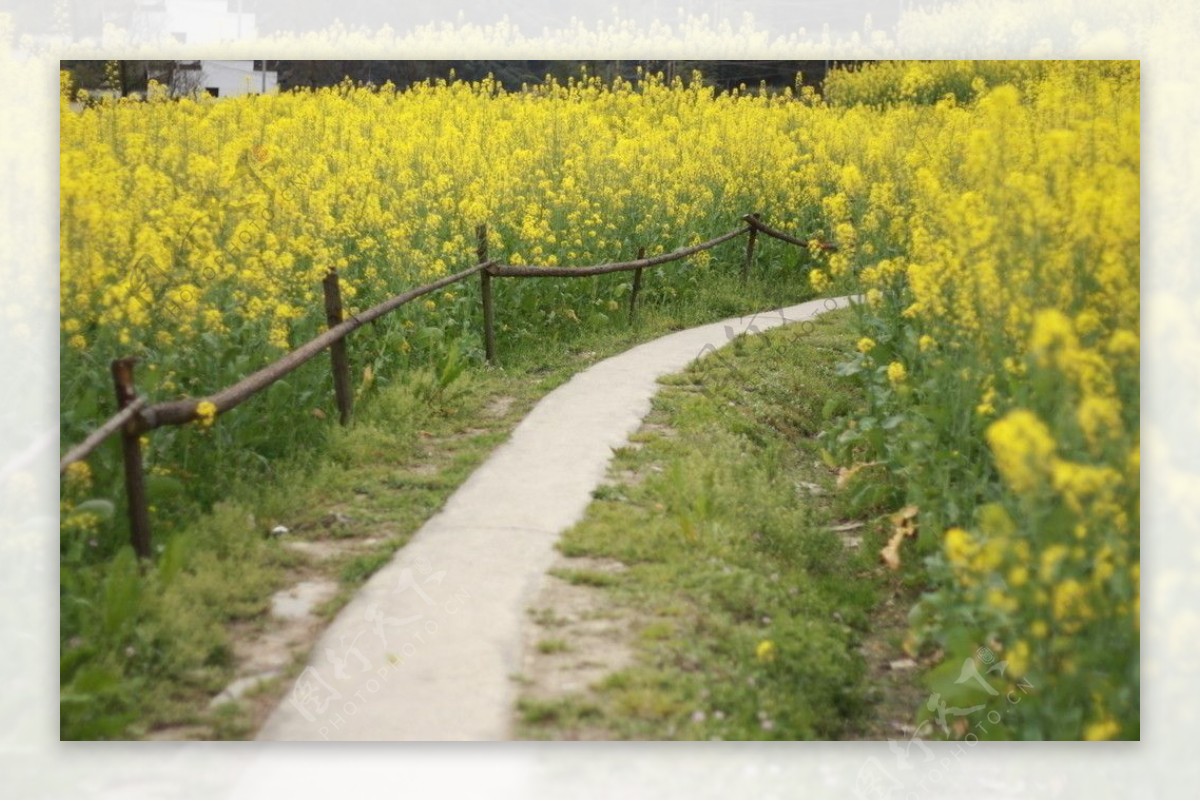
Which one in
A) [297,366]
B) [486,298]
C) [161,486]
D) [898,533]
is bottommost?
[898,533]

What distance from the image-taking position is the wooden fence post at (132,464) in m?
4.37

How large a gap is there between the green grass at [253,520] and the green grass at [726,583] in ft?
1.29

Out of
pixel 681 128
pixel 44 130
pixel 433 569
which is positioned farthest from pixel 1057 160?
pixel 681 128

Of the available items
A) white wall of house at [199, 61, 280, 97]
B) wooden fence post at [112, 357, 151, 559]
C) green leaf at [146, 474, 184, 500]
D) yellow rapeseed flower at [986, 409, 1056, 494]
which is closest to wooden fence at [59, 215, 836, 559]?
wooden fence post at [112, 357, 151, 559]

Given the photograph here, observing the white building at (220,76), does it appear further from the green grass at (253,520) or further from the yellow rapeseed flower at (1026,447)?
the yellow rapeseed flower at (1026,447)

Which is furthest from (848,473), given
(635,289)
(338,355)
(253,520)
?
(635,289)

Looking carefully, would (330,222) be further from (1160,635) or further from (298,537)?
(1160,635)

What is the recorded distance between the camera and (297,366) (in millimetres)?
5512

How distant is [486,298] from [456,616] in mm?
3777

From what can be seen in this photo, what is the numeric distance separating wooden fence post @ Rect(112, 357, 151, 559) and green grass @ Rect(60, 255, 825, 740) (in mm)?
69

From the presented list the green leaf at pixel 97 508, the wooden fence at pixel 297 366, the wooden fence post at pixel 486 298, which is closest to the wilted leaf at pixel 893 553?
the wooden fence at pixel 297 366

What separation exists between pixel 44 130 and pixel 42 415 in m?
1.01

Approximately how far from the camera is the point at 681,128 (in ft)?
34.0

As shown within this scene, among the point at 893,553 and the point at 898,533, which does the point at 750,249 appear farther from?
the point at 893,553
